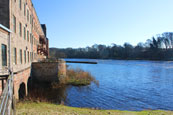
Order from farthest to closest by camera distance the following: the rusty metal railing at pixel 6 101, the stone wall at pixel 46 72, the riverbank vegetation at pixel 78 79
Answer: the riverbank vegetation at pixel 78 79 < the stone wall at pixel 46 72 < the rusty metal railing at pixel 6 101

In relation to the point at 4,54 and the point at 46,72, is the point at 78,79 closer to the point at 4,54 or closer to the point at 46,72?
the point at 46,72

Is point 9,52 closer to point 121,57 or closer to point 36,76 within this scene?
point 36,76

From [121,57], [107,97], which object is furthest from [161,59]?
[107,97]

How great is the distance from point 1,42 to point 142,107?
499 inches

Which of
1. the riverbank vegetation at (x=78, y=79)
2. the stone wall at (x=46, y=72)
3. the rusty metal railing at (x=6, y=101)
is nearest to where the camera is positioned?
the rusty metal railing at (x=6, y=101)

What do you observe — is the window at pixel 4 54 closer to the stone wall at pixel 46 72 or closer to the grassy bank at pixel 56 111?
the grassy bank at pixel 56 111

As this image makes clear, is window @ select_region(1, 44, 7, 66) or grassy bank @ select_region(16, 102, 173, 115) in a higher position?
window @ select_region(1, 44, 7, 66)

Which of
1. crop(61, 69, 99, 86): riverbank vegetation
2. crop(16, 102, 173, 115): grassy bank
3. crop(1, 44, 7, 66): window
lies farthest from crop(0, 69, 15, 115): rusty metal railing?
crop(61, 69, 99, 86): riverbank vegetation

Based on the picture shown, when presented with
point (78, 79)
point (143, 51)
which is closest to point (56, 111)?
point (78, 79)

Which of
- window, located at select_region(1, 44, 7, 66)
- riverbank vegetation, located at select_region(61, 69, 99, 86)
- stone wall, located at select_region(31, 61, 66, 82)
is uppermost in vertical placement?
window, located at select_region(1, 44, 7, 66)

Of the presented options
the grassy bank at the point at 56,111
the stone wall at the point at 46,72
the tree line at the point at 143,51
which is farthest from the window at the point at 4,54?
the tree line at the point at 143,51

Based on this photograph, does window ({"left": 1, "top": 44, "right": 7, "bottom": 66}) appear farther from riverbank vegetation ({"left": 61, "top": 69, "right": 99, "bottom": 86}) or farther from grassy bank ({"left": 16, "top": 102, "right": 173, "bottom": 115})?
riverbank vegetation ({"left": 61, "top": 69, "right": 99, "bottom": 86})

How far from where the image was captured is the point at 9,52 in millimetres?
10203

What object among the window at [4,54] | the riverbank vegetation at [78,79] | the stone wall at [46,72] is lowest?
the riverbank vegetation at [78,79]
